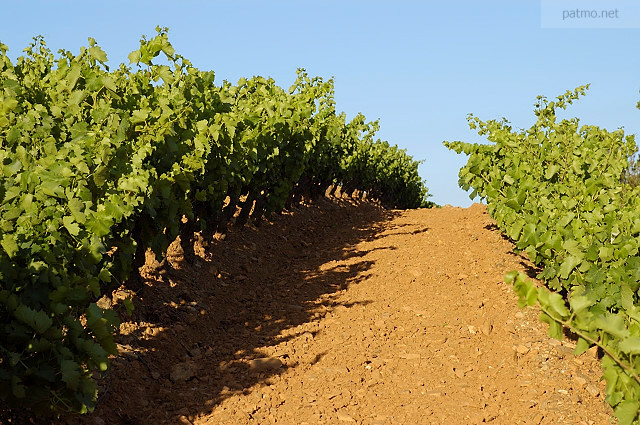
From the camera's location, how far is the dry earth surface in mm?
6086

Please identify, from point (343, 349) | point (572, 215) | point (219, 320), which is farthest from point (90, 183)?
point (572, 215)

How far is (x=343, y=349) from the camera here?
7188 mm

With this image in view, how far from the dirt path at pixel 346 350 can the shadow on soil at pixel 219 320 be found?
0.02 meters

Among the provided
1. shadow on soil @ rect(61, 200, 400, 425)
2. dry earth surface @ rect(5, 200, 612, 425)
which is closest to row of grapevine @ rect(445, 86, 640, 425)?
dry earth surface @ rect(5, 200, 612, 425)

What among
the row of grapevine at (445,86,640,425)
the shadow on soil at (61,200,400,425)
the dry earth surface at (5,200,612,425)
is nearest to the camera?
the row of grapevine at (445,86,640,425)

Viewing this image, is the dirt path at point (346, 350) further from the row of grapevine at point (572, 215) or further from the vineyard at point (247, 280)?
the row of grapevine at point (572, 215)

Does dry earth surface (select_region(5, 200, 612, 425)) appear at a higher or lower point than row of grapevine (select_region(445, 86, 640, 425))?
lower

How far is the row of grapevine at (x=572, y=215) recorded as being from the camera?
3.12 m

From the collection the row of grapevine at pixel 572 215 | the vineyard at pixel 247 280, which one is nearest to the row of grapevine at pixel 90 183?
the vineyard at pixel 247 280

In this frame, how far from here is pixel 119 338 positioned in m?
7.07

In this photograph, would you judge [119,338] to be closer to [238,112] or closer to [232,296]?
[232,296]

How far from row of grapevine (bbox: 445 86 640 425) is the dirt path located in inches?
32.5

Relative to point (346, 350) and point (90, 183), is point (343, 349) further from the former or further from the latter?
point (90, 183)

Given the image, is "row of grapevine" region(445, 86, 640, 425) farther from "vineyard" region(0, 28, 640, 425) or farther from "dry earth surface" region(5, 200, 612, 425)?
"dry earth surface" region(5, 200, 612, 425)
